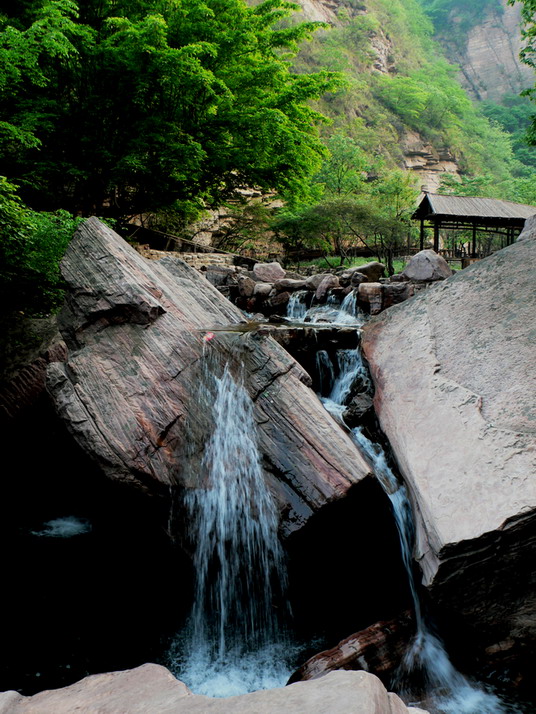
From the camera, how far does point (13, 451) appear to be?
6020 millimetres

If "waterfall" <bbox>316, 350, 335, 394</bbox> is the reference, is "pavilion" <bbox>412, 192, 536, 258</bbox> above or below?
above

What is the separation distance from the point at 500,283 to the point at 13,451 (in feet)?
20.6

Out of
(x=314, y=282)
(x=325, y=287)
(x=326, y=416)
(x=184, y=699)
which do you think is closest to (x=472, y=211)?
(x=314, y=282)

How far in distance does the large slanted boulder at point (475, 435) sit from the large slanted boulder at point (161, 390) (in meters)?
0.65

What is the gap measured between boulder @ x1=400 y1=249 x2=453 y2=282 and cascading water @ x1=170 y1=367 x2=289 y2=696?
9.09 meters

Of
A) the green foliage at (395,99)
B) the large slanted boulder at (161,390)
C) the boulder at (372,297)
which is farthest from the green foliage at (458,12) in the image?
the large slanted boulder at (161,390)

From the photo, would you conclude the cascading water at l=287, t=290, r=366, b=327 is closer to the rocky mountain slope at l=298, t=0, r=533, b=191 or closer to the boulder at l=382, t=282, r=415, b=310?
the boulder at l=382, t=282, r=415, b=310

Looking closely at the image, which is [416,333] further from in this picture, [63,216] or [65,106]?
[65,106]

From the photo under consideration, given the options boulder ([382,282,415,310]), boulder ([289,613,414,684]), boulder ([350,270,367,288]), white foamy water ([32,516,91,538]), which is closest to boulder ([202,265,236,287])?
boulder ([350,270,367,288])

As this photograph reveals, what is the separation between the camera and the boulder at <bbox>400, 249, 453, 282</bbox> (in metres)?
11.6

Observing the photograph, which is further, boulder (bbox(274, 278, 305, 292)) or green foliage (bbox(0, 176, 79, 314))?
boulder (bbox(274, 278, 305, 292))

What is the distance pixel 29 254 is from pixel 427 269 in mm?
9302

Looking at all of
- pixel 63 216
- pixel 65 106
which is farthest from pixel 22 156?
pixel 63 216

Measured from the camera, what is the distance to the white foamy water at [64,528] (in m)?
5.36
